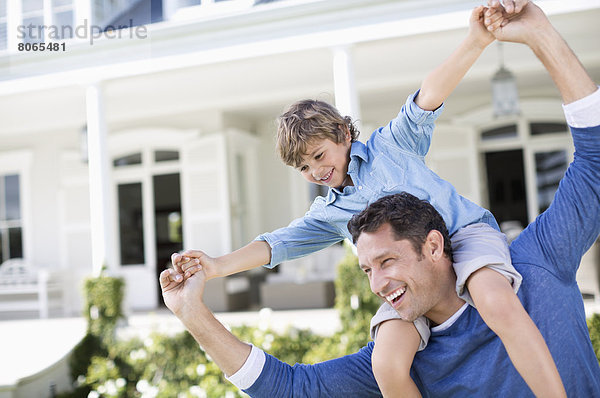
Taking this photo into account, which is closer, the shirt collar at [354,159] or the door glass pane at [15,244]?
the shirt collar at [354,159]

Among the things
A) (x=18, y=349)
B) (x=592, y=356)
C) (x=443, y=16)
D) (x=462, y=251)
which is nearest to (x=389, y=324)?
(x=462, y=251)

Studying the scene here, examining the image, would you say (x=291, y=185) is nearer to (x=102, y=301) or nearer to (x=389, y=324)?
(x=102, y=301)

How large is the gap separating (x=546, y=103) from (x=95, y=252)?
20.1 ft

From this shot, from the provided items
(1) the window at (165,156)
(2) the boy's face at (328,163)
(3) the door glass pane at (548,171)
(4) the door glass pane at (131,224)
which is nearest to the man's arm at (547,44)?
(2) the boy's face at (328,163)

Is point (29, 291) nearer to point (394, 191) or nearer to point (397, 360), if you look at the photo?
point (394, 191)

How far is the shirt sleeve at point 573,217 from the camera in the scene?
4.27 feet

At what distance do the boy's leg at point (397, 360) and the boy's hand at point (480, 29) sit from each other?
0.67 m

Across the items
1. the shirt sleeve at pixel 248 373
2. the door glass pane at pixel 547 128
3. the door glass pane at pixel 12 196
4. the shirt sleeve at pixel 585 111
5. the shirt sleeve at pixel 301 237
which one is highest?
the door glass pane at pixel 547 128

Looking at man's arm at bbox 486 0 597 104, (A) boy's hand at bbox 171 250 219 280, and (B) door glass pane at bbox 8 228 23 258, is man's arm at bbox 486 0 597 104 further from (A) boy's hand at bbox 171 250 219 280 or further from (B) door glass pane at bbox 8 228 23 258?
(B) door glass pane at bbox 8 228 23 258

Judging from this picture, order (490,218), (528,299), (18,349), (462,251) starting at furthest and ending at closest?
(18,349), (490,218), (462,251), (528,299)

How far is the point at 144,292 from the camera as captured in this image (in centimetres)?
938

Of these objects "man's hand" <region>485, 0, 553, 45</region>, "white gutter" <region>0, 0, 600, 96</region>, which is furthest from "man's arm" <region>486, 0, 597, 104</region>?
"white gutter" <region>0, 0, 600, 96</region>

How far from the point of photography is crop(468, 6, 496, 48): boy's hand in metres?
1.40

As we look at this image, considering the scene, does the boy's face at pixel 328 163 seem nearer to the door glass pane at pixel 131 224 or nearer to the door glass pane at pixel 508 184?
the door glass pane at pixel 508 184
